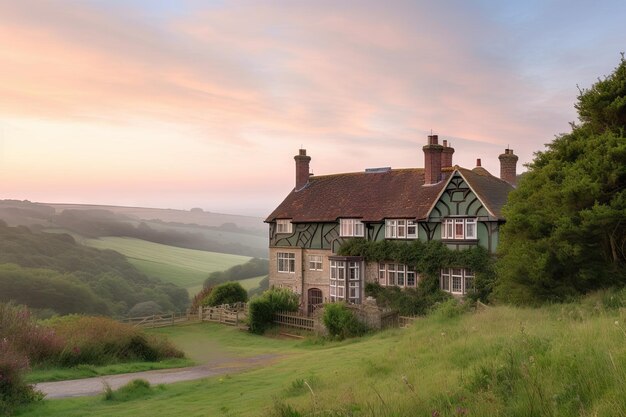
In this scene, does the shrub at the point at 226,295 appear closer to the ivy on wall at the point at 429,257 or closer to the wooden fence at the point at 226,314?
the wooden fence at the point at 226,314

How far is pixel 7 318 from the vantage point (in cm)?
1845

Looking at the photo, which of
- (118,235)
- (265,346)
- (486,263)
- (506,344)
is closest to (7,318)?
(265,346)

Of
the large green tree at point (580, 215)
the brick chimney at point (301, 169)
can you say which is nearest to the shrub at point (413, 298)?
the large green tree at point (580, 215)

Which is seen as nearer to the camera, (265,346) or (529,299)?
(529,299)

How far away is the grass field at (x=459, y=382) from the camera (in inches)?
204

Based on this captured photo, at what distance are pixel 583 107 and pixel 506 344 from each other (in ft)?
44.7

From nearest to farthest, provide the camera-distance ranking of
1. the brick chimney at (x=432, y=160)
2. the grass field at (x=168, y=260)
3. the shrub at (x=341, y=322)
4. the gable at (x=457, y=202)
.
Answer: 1. the shrub at (x=341, y=322)
2. the gable at (x=457, y=202)
3. the brick chimney at (x=432, y=160)
4. the grass field at (x=168, y=260)

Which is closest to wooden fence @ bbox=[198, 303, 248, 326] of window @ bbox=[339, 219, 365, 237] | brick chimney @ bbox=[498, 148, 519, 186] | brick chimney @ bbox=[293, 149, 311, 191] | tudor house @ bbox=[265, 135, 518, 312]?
tudor house @ bbox=[265, 135, 518, 312]

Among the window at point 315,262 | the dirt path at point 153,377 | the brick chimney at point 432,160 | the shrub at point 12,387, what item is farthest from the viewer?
the window at point 315,262

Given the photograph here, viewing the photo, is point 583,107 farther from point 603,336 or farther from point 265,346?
point 265,346

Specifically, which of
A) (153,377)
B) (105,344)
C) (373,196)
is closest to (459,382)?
(153,377)

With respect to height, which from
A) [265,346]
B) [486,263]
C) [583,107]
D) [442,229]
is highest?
[583,107]

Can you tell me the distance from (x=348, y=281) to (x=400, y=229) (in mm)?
5610

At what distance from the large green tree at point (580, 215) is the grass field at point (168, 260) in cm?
7922
